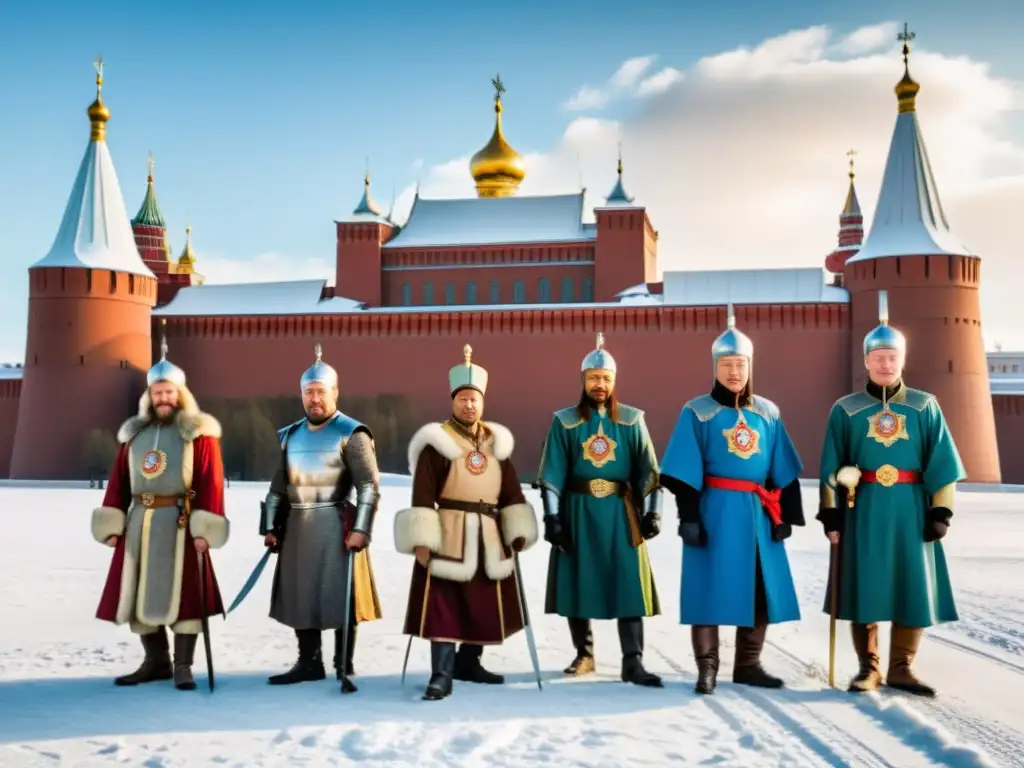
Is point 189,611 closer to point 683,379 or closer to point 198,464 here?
point 198,464

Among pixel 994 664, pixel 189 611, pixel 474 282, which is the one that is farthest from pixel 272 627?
pixel 474 282

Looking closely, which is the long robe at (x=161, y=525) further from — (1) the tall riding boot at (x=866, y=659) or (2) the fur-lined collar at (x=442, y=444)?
(1) the tall riding boot at (x=866, y=659)

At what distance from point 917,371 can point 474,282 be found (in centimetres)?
1182

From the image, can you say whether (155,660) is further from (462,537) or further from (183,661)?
(462,537)

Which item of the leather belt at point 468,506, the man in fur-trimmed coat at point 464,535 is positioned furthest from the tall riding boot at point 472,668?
the leather belt at point 468,506

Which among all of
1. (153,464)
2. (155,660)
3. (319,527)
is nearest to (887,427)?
(319,527)

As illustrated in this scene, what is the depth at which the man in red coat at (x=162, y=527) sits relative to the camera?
4.75 meters

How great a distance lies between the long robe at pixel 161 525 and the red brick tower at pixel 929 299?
67.1 ft

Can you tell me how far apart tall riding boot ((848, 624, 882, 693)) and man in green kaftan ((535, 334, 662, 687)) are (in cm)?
88

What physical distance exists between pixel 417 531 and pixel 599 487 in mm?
915

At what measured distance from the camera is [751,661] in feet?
15.5

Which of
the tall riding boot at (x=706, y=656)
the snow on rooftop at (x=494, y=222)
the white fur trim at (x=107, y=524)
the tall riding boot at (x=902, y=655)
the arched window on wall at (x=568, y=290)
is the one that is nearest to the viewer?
the tall riding boot at (x=706, y=656)

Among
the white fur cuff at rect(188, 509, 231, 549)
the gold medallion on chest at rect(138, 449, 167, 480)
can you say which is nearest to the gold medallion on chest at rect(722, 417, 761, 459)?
the white fur cuff at rect(188, 509, 231, 549)

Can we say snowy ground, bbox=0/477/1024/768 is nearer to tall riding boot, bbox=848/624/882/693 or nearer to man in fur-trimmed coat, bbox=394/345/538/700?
tall riding boot, bbox=848/624/882/693
